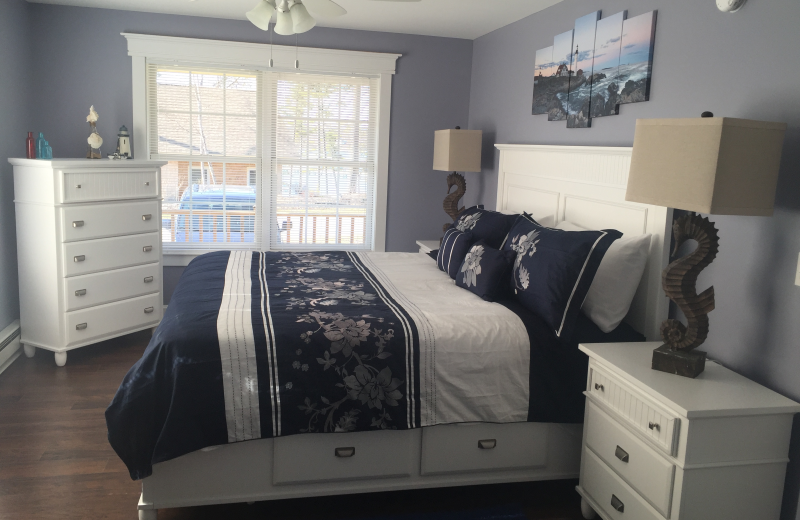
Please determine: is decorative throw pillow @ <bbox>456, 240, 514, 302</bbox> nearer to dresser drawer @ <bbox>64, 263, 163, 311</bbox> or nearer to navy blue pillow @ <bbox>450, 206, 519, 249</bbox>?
navy blue pillow @ <bbox>450, 206, 519, 249</bbox>

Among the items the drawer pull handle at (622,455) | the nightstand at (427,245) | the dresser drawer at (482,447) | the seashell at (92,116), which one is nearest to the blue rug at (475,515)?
the dresser drawer at (482,447)

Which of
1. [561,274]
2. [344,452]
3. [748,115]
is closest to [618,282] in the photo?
[561,274]

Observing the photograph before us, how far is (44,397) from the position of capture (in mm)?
3471

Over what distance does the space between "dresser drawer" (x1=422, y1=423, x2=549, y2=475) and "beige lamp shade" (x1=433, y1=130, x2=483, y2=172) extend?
2.45 metres

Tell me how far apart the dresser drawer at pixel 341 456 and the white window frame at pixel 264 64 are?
295cm

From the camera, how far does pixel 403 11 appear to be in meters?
4.28

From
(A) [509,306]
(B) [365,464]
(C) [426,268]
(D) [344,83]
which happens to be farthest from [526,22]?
(B) [365,464]

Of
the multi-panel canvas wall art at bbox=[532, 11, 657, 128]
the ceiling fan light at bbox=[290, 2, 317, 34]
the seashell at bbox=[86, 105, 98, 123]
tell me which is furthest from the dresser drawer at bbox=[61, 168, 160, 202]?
the multi-panel canvas wall art at bbox=[532, 11, 657, 128]

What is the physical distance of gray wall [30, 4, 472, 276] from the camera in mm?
4508

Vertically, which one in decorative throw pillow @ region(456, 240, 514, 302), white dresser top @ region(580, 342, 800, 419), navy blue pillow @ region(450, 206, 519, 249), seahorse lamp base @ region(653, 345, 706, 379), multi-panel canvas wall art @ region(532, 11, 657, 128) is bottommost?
white dresser top @ region(580, 342, 800, 419)

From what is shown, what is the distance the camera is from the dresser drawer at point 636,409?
1963 mm

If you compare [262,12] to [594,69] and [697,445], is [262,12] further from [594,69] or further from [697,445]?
[697,445]

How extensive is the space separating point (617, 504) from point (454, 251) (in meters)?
1.60

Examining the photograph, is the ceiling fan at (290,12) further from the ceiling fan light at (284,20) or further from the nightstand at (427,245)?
the nightstand at (427,245)
